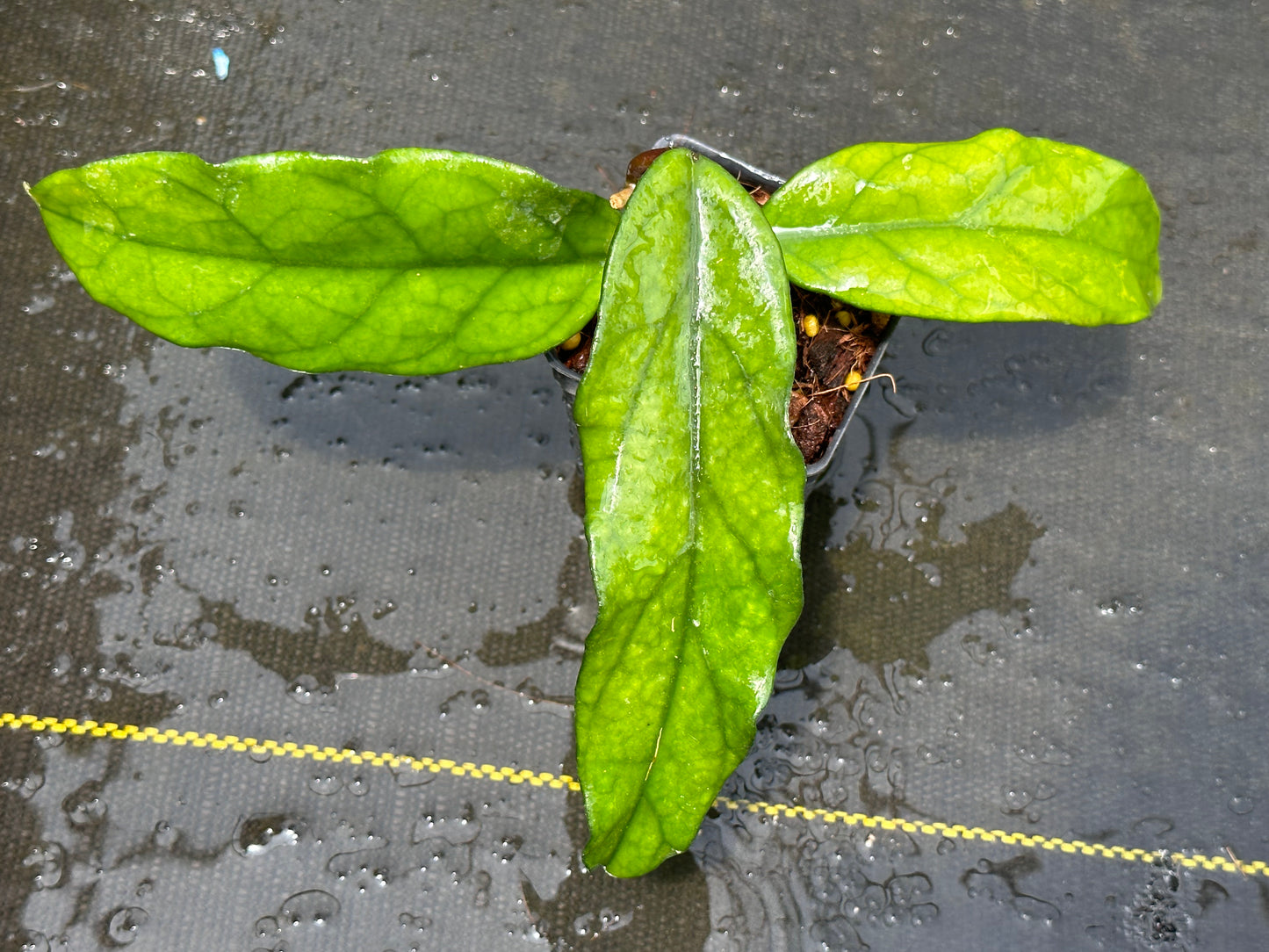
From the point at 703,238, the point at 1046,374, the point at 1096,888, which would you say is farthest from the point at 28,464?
the point at 1096,888

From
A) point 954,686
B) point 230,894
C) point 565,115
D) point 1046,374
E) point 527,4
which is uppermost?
point 527,4

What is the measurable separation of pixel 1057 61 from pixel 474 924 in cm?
131

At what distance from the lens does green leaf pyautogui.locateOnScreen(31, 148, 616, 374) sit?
66 centimetres

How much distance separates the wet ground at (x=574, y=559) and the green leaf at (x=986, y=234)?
0.45m

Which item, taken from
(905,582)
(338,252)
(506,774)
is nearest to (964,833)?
(905,582)

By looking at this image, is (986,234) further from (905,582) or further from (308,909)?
(308,909)

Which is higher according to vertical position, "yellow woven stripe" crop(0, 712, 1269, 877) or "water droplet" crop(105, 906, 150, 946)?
"yellow woven stripe" crop(0, 712, 1269, 877)

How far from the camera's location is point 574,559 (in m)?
1.15

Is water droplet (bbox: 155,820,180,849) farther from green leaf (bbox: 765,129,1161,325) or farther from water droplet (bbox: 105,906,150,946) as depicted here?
green leaf (bbox: 765,129,1161,325)

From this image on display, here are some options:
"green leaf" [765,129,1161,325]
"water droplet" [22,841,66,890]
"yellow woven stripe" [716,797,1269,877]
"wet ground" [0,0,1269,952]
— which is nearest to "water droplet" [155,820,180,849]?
"wet ground" [0,0,1269,952]

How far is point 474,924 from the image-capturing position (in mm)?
1087

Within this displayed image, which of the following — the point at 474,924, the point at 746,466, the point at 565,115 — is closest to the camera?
the point at 746,466

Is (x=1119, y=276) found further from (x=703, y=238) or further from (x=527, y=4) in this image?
(x=527, y=4)

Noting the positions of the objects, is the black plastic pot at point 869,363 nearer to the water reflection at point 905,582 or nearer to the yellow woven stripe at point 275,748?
the water reflection at point 905,582
